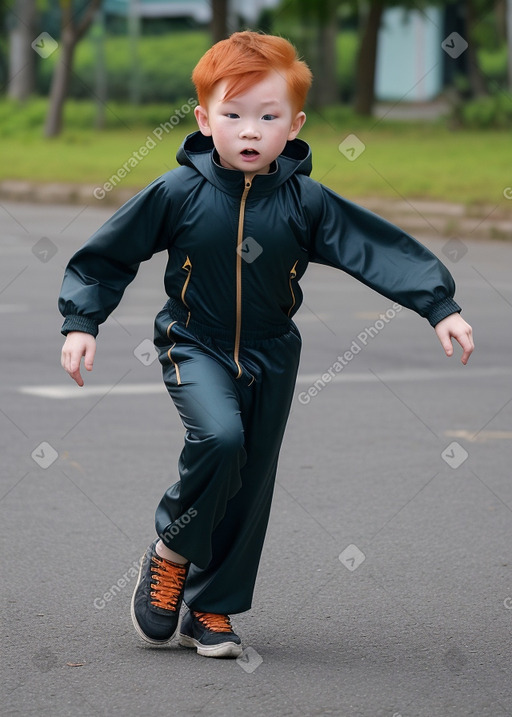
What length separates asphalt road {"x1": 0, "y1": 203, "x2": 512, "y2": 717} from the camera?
Answer: 12.2 ft

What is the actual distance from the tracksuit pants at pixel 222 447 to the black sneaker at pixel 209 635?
31mm

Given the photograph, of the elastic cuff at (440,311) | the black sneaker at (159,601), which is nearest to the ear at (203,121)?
the elastic cuff at (440,311)

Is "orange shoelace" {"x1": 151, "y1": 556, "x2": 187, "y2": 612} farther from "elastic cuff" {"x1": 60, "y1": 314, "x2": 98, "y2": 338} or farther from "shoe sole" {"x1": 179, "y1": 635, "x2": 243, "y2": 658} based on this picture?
"elastic cuff" {"x1": 60, "y1": 314, "x2": 98, "y2": 338}

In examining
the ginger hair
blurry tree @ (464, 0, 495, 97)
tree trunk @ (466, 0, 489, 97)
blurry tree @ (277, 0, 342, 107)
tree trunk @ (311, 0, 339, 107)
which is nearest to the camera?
the ginger hair

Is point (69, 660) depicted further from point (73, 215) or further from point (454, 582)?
point (73, 215)

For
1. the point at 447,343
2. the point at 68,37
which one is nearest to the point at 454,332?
the point at 447,343

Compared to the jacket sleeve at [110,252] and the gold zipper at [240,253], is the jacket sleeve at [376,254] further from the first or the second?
the jacket sleeve at [110,252]

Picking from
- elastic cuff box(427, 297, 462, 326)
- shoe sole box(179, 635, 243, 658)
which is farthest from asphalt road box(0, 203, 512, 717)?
elastic cuff box(427, 297, 462, 326)

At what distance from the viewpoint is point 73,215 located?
57.2 ft

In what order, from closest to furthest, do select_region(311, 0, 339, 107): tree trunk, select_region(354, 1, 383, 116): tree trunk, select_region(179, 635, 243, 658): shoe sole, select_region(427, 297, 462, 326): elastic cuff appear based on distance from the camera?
select_region(427, 297, 462, 326): elastic cuff
select_region(179, 635, 243, 658): shoe sole
select_region(354, 1, 383, 116): tree trunk
select_region(311, 0, 339, 107): tree trunk

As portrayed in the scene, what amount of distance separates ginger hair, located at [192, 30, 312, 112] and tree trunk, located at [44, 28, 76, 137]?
22843 millimetres

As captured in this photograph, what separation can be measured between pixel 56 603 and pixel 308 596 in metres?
0.80

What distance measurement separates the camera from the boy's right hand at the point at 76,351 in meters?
3.78

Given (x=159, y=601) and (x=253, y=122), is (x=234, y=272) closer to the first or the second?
(x=253, y=122)
